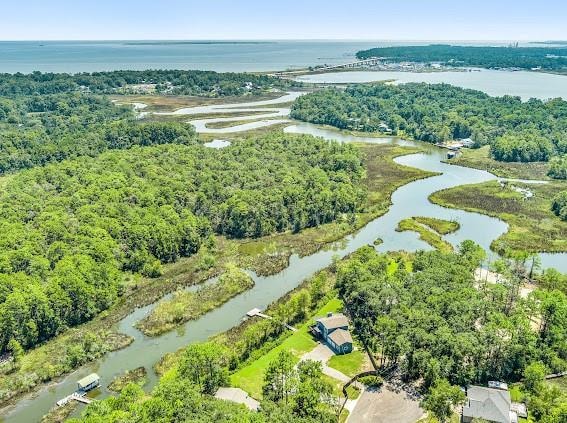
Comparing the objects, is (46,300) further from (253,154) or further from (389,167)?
(389,167)

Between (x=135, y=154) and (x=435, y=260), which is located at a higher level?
(x=135, y=154)

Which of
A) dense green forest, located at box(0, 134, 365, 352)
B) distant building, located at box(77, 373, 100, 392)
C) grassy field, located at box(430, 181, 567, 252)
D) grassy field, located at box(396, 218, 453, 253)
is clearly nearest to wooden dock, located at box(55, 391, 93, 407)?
distant building, located at box(77, 373, 100, 392)

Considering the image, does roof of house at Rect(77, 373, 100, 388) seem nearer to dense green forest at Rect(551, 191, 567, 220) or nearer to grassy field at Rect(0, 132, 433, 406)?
grassy field at Rect(0, 132, 433, 406)

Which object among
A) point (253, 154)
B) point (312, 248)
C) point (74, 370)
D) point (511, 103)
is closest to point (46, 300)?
point (74, 370)

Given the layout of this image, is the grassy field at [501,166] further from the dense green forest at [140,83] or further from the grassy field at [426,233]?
the dense green forest at [140,83]

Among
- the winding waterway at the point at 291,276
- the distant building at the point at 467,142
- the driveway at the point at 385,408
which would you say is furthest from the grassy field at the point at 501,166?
the driveway at the point at 385,408

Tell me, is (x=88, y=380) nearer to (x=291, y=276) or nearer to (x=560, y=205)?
(x=291, y=276)
